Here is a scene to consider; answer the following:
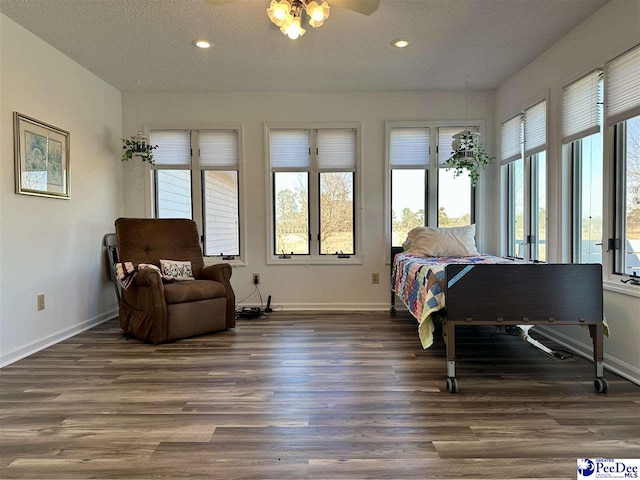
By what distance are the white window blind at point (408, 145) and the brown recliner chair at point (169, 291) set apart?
2.43 metres

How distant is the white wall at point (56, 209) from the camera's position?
2.83 metres

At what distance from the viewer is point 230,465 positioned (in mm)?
1556

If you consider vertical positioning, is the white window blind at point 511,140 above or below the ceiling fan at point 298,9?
below

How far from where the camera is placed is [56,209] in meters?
3.34

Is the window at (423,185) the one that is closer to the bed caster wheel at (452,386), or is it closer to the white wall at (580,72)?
the white wall at (580,72)

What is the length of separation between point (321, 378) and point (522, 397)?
123cm

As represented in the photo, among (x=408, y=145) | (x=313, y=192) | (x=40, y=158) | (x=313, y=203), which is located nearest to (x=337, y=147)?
(x=313, y=192)

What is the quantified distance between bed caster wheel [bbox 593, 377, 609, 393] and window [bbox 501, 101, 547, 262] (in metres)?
1.43

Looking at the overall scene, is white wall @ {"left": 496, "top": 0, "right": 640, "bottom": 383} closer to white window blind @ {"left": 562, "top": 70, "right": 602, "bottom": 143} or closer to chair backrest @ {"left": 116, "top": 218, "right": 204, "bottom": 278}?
white window blind @ {"left": 562, "top": 70, "right": 602, "bottom": 143}

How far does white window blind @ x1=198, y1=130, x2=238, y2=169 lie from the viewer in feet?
14.7

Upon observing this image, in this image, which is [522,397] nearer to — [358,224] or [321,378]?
[321,378]

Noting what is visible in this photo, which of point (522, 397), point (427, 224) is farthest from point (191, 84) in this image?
point (522, 397)
